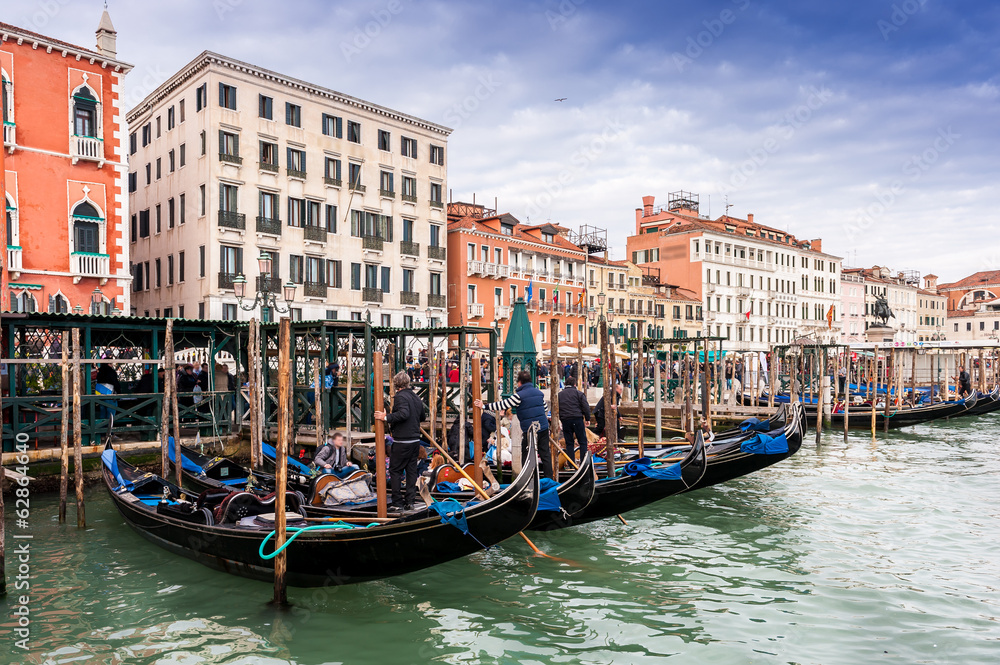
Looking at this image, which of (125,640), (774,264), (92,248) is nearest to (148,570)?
(125,640)

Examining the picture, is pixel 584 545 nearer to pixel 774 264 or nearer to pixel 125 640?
pixel 125 640

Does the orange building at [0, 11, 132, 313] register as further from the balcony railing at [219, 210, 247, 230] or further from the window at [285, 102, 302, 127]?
the window at [285, 102, 302, 127]

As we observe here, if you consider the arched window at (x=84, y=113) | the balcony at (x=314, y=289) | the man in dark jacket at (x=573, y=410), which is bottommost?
the man in dark jacket at (x=573, y=410)

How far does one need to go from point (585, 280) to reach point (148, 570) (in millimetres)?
33778

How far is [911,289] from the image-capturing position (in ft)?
212

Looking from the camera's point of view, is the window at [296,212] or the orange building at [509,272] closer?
the window at [296,212]

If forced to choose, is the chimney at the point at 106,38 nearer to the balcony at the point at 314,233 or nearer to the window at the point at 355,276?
the balcony at the point at 314,233

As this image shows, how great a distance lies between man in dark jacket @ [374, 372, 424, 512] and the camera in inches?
285

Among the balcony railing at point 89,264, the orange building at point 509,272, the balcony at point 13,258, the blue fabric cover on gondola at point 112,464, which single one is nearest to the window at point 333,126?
the orange building at point 509,272

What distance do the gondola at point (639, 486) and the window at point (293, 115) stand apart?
68.3 feet

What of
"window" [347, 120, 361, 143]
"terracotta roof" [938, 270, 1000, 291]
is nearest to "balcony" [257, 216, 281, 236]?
"window" [347, 120, 361, 143]

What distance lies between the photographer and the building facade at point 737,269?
155 feet

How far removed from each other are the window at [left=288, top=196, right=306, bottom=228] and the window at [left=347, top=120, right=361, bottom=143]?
11.1ft

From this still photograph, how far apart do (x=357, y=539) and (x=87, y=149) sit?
1614 cm
